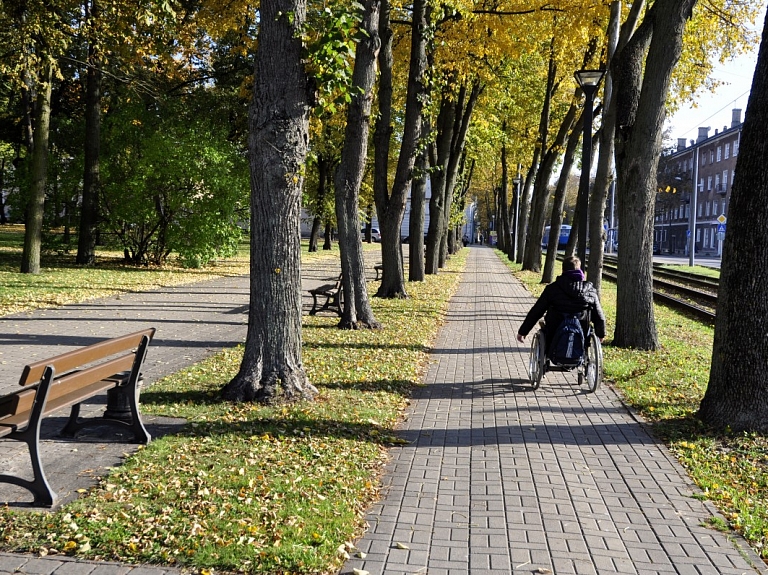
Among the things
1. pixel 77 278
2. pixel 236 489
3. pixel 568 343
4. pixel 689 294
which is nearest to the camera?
pixel 236 489

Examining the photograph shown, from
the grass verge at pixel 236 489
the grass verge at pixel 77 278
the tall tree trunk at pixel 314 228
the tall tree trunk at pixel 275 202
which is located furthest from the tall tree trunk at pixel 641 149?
the tall tree trunk at pixel 314 228

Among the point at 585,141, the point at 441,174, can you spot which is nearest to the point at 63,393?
the point at 585,141

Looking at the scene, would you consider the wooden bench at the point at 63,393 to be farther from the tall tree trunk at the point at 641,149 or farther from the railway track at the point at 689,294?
the railway track at the point at 689,294

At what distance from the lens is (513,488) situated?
18.0 ft

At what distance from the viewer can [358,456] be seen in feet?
20.1

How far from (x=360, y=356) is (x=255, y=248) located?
348cm

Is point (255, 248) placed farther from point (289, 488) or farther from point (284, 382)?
point (289, 488)

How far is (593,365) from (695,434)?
6.84ft

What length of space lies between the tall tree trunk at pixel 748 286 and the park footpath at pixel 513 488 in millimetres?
872

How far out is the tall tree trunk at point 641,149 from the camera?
36.2 feet

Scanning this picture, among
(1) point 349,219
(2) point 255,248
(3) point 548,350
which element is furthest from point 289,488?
(1) point 349,219

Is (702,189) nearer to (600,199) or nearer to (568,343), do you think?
(600,199)

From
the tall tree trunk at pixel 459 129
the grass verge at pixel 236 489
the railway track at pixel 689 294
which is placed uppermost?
the tall tree trunk at pixel 459 129

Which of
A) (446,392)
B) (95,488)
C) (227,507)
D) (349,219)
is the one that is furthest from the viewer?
(349,219)
